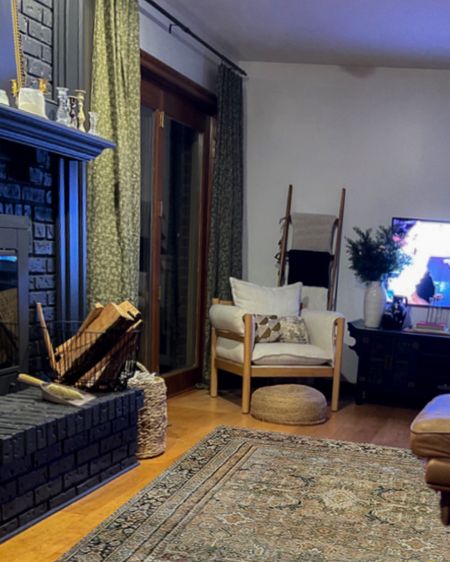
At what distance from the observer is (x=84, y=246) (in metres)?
3.00

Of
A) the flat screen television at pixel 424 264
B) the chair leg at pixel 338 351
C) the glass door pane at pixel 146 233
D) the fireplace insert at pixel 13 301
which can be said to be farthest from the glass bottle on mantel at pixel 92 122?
the flat screen television at pixel 424 264

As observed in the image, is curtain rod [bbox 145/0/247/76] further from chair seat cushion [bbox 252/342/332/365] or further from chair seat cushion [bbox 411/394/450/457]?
chair seat cushion [bbox 411/394/450/457]

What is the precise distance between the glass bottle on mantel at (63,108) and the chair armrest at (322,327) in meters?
2.19

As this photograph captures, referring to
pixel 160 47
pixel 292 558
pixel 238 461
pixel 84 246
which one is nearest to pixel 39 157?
pixel 84 246

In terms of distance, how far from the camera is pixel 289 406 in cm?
360

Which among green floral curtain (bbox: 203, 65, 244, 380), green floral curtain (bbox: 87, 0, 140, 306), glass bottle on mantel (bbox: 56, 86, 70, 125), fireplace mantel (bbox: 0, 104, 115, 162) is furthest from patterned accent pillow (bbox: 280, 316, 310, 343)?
glass bottle on mantel (bbox: 56, 86, 70, 125)

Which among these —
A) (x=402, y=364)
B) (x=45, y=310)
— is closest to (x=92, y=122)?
(x=45, y=310)

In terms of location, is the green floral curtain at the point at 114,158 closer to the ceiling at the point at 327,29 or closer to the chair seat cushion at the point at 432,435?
the ceiling at the point at 327,29

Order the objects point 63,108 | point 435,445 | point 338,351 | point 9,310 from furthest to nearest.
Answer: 1. point 338,351
2. point 63,108
3. point 9,310
4. point 435,445

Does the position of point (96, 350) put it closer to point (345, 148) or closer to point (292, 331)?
point (292, 331)

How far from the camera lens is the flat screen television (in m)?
4.43

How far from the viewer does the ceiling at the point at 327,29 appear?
3.54m

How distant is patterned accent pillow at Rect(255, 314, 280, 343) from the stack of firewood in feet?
4.79

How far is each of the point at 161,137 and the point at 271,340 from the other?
1.57 metres
